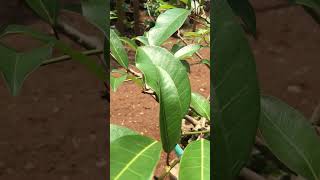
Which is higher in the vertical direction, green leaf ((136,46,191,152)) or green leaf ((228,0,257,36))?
green leaf ((228,0,257,36))

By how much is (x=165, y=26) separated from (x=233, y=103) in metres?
0.42

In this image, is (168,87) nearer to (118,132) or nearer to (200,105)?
(118,132)

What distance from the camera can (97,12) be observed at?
482 millimetres

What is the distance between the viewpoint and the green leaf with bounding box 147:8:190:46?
74 cm

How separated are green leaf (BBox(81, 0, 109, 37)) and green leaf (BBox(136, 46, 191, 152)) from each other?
71 millimetres

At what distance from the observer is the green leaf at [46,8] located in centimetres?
58

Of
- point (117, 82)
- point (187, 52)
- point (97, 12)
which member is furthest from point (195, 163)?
point (187, 52)

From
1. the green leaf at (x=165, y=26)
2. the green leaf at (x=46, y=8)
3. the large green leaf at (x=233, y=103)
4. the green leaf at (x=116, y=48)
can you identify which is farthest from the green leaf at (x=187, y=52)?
the large green leaf at (x=233, y=103)

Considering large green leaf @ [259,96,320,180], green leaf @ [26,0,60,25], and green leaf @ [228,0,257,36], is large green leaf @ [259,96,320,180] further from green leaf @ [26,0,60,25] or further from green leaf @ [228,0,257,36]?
green leaf @ [26,0,60,25]

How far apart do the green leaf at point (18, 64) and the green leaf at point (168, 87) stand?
0.11 m

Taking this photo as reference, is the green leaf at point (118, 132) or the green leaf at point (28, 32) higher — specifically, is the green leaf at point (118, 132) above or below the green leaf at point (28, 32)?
below

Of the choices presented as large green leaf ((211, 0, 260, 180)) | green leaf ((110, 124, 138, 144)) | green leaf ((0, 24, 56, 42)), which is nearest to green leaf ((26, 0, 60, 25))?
green leaf ((0, 24, 56, 42))

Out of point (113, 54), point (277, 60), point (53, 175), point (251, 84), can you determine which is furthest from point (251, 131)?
point (277, 60)

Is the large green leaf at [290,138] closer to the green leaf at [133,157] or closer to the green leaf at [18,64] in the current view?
the green leaf at [133,157]
